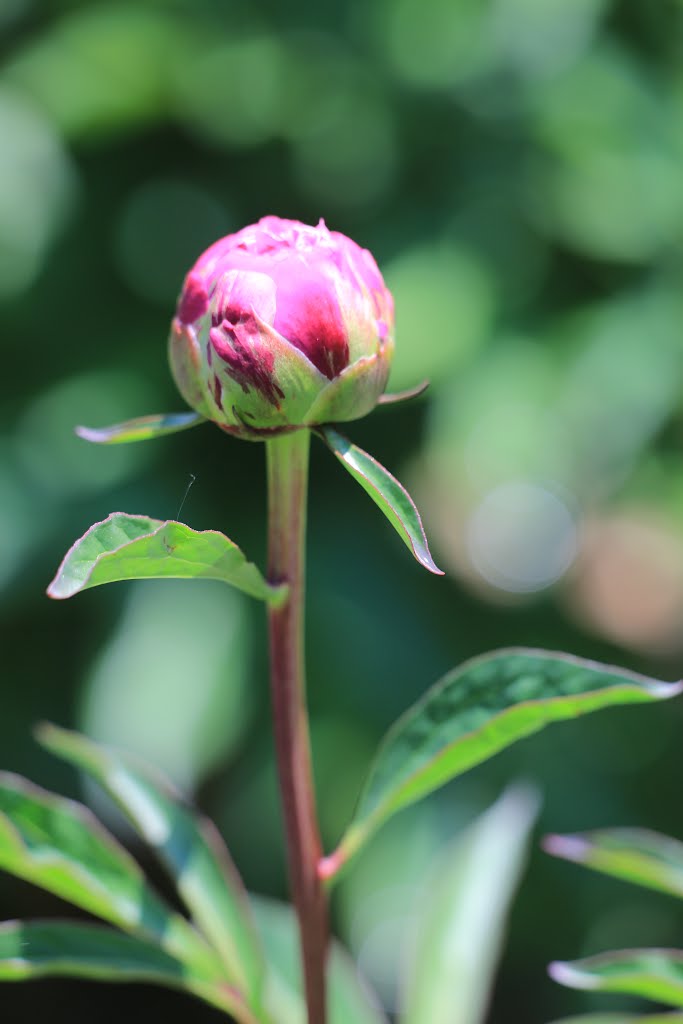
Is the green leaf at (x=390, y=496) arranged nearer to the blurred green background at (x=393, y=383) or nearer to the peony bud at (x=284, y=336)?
the peony bud at (x=284, y=336)

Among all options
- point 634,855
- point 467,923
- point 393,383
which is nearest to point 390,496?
point 634,855

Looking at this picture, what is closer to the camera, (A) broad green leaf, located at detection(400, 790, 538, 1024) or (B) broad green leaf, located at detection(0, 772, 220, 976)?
(B) broad green leaf, located at detection(0, 772, 220, 976)

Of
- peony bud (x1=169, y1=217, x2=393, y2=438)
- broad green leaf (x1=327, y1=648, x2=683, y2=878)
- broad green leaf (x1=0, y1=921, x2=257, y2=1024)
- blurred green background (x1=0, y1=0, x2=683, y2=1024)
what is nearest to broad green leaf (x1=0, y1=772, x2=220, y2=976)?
broad green leaf (x1=0, y1=921, x2=257, y2=1024)

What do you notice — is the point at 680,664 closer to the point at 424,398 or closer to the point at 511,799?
the point at 424,398

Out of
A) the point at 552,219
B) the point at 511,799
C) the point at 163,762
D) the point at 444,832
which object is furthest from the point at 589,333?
the point at 511,799

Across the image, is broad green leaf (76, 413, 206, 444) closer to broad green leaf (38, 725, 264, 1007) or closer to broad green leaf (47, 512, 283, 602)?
broad green leaf (47, 512, 283, 602)

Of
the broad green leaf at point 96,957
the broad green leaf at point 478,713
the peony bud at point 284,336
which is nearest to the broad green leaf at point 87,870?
the broad green leaf at point 96,957

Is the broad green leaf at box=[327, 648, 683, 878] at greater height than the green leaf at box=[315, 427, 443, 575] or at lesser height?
lesser

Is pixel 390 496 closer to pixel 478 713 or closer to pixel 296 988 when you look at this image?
pixel 478 713
